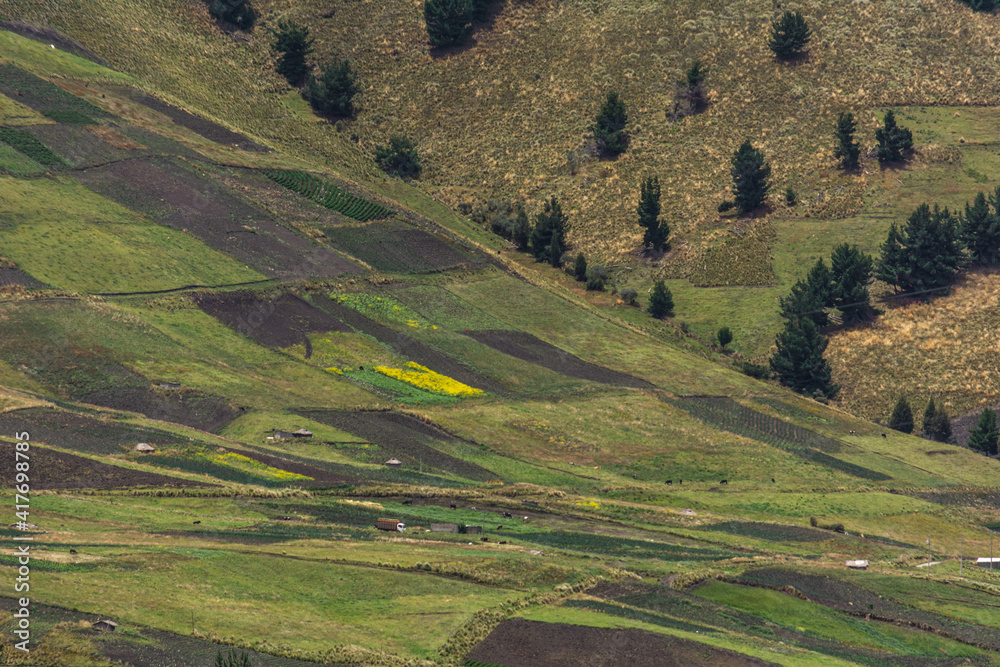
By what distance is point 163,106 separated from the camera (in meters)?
145

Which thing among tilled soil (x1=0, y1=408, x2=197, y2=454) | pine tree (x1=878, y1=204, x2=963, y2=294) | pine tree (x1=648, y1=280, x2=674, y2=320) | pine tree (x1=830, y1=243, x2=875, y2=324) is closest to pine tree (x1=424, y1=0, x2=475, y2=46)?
pine tree (x1=648, y1=280, x2=674, y2=320)

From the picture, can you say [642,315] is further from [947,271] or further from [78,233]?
[78,233]

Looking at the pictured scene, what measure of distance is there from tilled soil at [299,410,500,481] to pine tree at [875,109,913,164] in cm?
8050

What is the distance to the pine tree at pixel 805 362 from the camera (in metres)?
118

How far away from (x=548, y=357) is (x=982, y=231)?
186 ft

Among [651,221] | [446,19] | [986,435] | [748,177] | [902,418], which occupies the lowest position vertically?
[986,435]

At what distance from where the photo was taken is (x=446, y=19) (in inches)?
6727

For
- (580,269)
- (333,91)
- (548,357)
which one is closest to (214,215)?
(333,91)

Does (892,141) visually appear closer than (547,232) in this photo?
No

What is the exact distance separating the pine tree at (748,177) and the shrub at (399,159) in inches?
1817

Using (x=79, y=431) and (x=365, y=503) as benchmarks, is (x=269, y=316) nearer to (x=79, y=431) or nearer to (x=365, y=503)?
(x=79, y=431)

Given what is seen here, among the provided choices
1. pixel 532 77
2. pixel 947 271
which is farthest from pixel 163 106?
pixel 947 271

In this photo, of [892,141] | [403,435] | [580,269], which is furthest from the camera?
[892,141]

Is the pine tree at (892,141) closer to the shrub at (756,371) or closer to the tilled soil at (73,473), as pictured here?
the shrub at (756,371)
